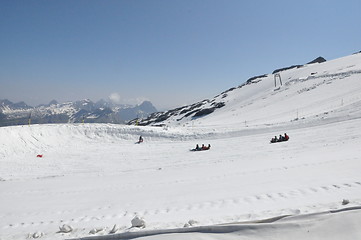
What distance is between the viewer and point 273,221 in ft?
16.7

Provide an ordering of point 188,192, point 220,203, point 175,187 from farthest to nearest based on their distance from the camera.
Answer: point 175,187 < point 188,192 < point 220,203

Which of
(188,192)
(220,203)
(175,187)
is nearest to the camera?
(220,203)

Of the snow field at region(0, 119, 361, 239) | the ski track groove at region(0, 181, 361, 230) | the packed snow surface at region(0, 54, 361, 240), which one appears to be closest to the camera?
the packed snow surface at region(0, 54, 361, 240)

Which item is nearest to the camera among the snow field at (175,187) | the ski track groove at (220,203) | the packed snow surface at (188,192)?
the packed snow surface at (188,192)

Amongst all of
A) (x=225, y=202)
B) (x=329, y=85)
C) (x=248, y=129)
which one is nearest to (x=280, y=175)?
(x=225, y=202)

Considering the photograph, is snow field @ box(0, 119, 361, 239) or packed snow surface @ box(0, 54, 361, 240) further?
snow field @ box(0, 119, 361, 239)

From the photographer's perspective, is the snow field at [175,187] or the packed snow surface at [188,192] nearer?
the packed snow surface at [188,192]

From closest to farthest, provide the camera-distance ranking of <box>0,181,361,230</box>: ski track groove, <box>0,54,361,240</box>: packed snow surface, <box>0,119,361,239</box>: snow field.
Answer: <box>0,54,361,240</box>: packed snow surface → <box>0,119,361,239</box>: snow field → <box>0,181,361,230</box>: ski track groove

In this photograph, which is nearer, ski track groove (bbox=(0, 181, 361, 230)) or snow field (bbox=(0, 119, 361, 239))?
snow field (bbox=(0, 119, 361, 239))

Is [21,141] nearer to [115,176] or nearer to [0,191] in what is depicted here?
[0,191]

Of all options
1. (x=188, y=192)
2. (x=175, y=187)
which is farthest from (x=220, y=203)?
(x=175, y=187)

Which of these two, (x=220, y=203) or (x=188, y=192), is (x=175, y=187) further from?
(x=220, y=203)

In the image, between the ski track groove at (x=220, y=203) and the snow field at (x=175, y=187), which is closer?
the snow field at (x=175, y=187)

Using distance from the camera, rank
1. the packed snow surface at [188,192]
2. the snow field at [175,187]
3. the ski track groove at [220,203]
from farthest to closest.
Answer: the ski track groove at [220,203] → the snow field at [175,187] → the packed snow surface at [188,192]
